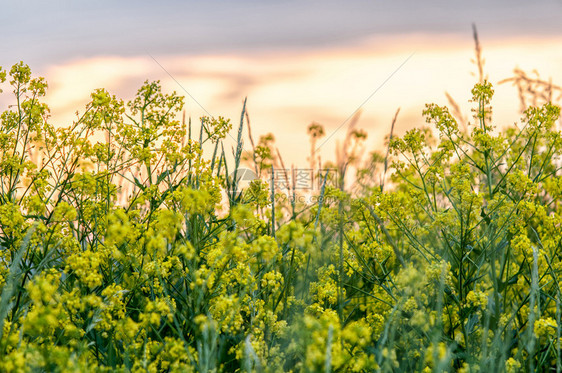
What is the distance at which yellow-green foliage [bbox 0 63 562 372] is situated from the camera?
207 centimetres

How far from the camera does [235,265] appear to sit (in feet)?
8.93

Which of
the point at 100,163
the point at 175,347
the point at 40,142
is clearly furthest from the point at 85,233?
the point at 175,347

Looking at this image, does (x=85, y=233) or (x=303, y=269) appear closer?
(x=85, y=233)

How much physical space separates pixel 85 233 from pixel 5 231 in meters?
0.45

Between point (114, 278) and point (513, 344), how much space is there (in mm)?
1985

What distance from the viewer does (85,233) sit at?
3.03 m

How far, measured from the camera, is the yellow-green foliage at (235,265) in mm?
2072

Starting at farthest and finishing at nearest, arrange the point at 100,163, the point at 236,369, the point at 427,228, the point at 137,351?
1. the point at 100,163
2. the point at 427,228
3. the point at 236,369
4. the point at 137,351

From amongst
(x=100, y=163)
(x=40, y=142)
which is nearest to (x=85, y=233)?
(x=100, y=163)

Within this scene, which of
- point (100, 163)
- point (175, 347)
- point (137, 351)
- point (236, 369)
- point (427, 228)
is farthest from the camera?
point (100, 163)

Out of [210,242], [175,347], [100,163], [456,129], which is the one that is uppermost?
[456,129]

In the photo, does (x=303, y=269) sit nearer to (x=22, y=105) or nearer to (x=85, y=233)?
(x=85, y=233)

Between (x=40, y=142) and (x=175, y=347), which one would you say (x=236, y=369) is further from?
(x=40, y=142)

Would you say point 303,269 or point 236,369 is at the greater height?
point 303,269
